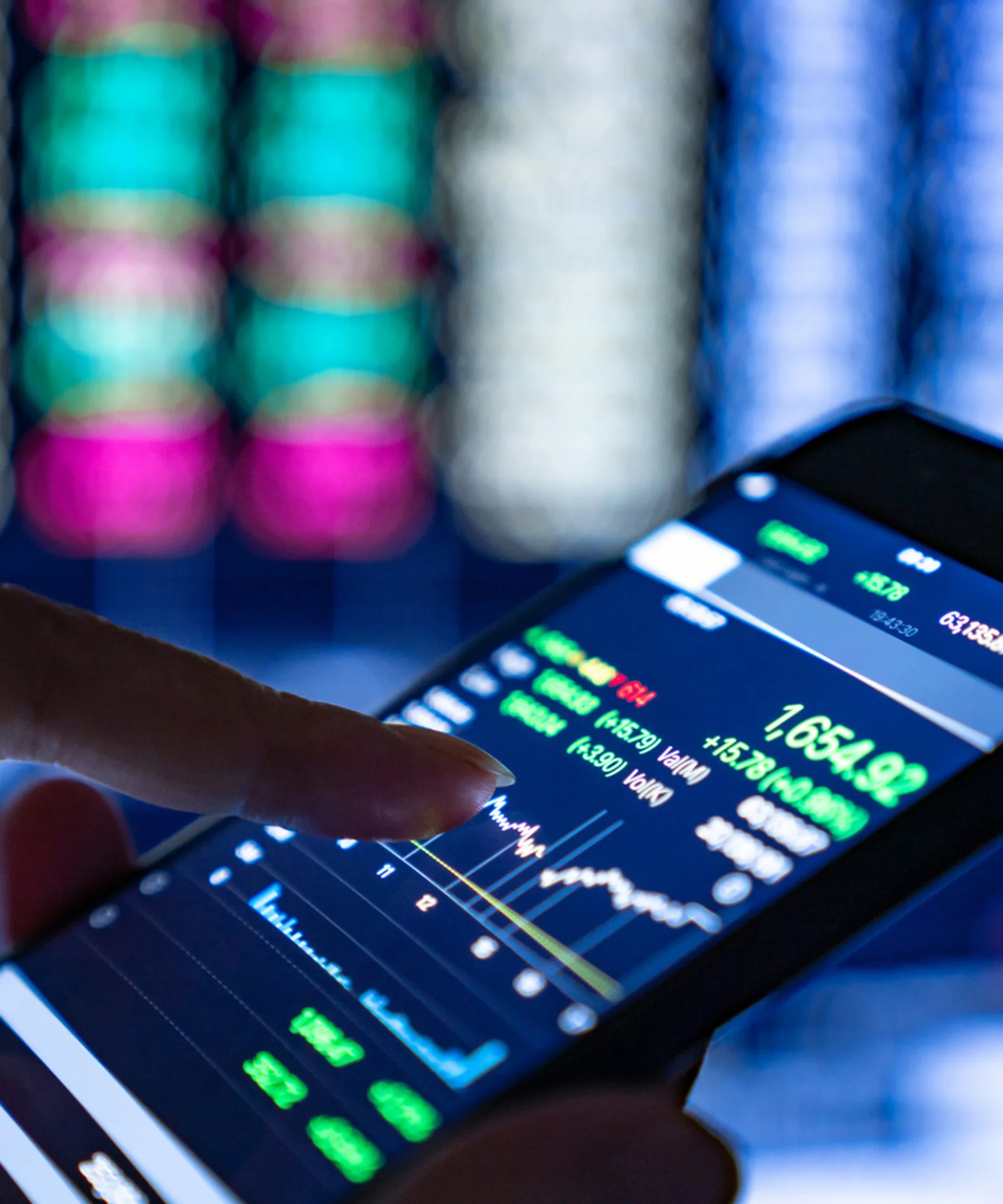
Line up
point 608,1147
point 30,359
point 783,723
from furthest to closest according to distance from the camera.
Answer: point 30,359 < point 783,723 < point 608,1147

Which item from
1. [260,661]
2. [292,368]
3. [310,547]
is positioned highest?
[292,368]

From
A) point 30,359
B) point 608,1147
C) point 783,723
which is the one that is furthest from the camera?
point 30,359

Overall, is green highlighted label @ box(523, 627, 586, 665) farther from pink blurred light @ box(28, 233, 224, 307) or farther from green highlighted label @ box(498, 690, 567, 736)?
pink blurred light @ box(28, 233, 224, 307)

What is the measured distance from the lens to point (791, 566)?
0.57 meters

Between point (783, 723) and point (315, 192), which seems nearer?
point (783, 723)

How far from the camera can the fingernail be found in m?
0.53

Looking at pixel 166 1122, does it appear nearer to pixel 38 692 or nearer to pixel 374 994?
pixel 374 994

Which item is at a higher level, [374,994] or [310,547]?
[374,994]

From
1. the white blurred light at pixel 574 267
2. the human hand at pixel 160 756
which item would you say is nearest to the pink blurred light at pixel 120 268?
the white blurred light at pixel 574 267

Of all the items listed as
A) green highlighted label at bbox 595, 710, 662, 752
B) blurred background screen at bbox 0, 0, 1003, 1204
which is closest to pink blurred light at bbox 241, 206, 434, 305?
blurred background screen at bbox 0, 0, 1003, 1204

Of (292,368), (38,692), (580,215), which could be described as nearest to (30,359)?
(292,368)

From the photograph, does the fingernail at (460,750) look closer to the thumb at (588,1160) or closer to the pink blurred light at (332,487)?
the thumb at (588,1160)

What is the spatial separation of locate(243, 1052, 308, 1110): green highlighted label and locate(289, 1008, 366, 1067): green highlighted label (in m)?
0.01

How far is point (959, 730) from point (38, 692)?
34cm
